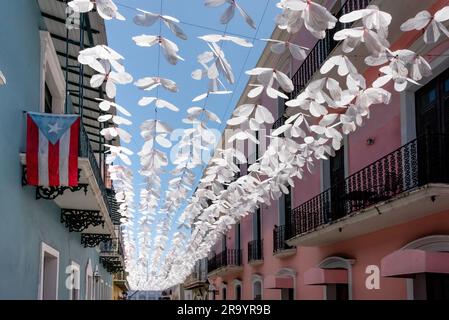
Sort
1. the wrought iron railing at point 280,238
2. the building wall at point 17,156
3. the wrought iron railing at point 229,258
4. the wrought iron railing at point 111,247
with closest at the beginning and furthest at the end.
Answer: the building wall at point 17,156 < the wrought iron railing at point 280,238 < the wrought iron railing at point 111,247 < the wrought iron railing at point 229,258

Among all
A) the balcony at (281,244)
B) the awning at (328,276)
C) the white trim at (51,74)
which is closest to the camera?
the white trim at (51,74)

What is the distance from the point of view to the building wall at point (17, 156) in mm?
5883

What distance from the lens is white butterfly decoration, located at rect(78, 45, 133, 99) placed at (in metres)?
3.64

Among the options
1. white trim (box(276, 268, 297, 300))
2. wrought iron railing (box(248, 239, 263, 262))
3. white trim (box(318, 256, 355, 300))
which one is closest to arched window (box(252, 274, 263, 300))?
wrought iron railing (box(248, 239, 263, 262))

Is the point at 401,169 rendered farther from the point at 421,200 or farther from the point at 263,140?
the point at 263,140

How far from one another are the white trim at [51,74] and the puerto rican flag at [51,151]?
1.17 metres

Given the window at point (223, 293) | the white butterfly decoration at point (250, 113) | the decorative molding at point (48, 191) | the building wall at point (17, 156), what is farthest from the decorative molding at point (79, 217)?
the window at point (223, 293)

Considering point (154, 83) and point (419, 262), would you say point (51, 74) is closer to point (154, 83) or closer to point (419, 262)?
point (154, 83)

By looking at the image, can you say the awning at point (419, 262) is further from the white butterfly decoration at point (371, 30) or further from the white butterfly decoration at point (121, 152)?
the white butterfly decoration at point (371, 30)

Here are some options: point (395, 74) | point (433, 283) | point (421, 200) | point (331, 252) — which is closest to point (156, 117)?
point (395, 74)

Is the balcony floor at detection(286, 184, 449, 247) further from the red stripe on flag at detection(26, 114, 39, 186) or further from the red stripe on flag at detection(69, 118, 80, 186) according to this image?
the red stripe on flag at detection(26, 114, 39, 186)

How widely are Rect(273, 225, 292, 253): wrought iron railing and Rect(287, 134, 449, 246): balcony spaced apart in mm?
2425

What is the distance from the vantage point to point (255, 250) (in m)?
18.9

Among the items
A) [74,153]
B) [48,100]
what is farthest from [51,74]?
[74,153]
